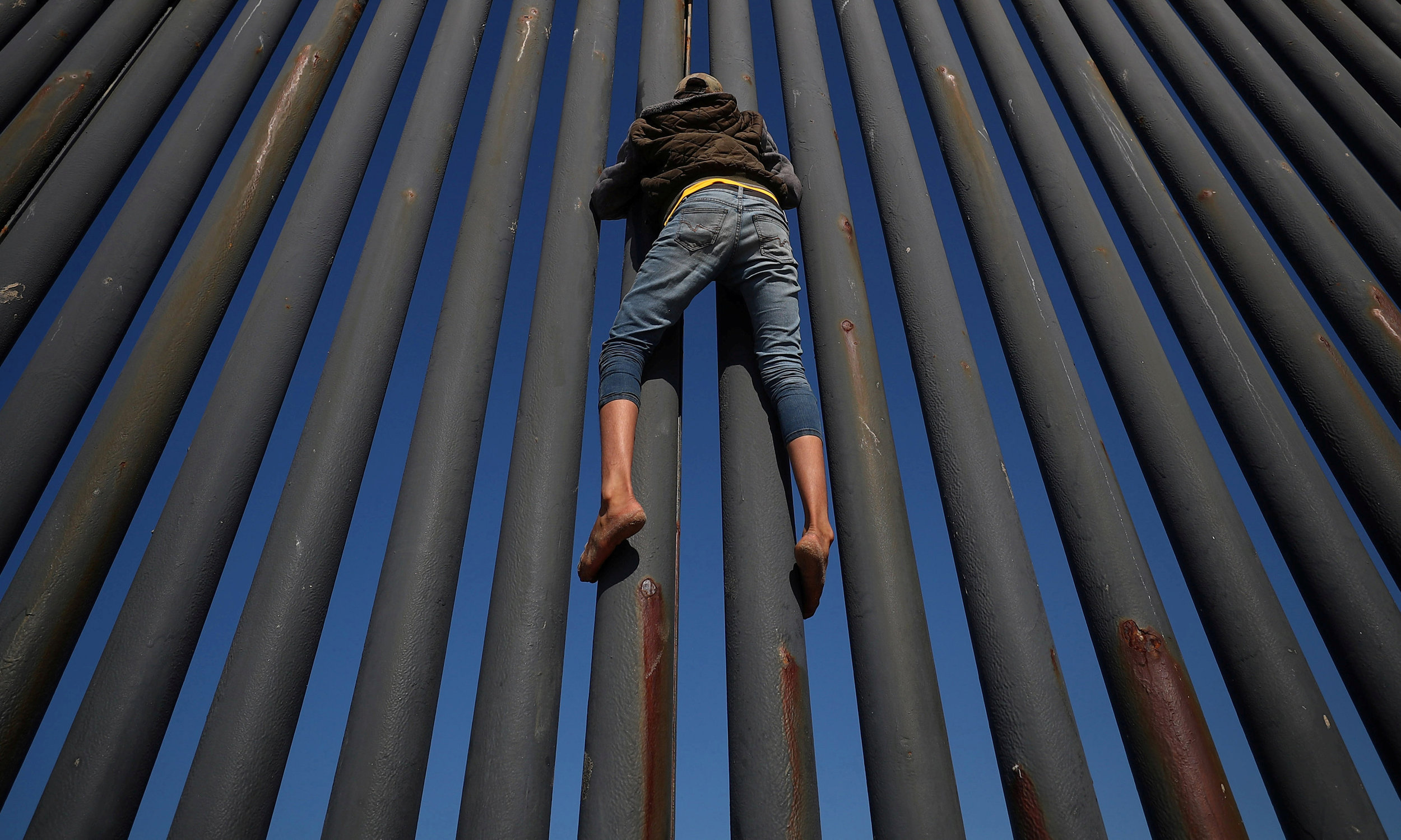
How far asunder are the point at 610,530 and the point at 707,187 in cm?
167

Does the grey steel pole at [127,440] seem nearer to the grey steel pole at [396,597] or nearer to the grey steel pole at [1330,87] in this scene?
the grey steel pole at [396,597]

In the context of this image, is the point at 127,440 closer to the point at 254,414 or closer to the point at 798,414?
the point at 254,414

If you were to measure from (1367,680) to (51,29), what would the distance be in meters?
7.35

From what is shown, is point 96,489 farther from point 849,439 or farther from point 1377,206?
point 1377,206

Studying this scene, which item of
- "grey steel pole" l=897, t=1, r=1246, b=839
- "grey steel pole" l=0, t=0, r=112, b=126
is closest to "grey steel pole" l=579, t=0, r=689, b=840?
"grey steel pole" l=897, t=1, r=1246, b=839

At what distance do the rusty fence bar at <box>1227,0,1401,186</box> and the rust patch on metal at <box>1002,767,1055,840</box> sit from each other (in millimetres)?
4677

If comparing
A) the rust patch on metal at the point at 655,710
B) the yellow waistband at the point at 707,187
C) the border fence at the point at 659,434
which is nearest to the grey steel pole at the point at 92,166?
the border fence at the point at 659,434

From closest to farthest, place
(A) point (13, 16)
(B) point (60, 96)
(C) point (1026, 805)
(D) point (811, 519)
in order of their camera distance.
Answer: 1. (C) point (1026, 805)
2. (D) point (811, 519)
3. (B) point (60, 96)
4. (A) point (13, 16)

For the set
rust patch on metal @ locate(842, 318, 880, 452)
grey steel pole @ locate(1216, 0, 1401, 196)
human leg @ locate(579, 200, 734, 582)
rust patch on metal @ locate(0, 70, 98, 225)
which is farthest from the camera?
grey steel pole @ locate(1216, 0, 1401, 196)

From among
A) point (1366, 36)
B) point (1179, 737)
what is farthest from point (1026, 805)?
point (1366, 36)

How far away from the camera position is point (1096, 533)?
2.99 meters

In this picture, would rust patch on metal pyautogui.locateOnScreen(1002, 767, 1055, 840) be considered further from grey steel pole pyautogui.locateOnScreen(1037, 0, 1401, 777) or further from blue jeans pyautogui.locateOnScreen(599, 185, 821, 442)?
grey steel pole pyautogui.locateOnScreen(1037, 0, 1401, 777)

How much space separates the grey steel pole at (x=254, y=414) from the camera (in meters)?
2.43

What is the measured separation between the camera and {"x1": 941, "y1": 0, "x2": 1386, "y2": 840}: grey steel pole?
2574mm
